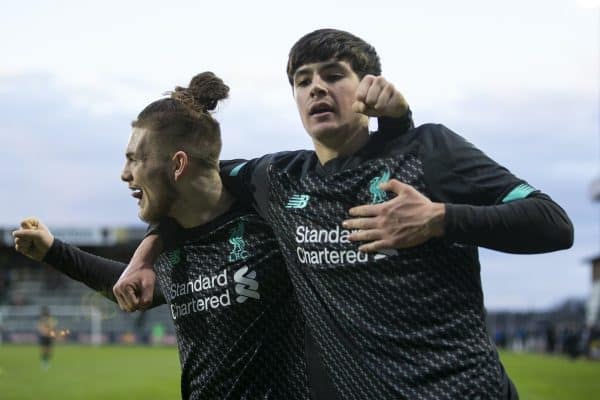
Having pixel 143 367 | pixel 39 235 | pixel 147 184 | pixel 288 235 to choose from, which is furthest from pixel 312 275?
pixel 143 367

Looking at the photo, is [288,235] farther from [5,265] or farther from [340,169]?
A: [5,265]

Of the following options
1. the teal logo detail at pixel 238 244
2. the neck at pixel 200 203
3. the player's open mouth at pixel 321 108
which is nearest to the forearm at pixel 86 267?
the neck at pixel 200 203

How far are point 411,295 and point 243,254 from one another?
3.57ft

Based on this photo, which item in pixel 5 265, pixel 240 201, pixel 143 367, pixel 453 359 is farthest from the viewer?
pixel 5 265

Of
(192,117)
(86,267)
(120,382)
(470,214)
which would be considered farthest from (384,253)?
(120,382)

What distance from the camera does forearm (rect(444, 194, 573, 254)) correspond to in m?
3.59

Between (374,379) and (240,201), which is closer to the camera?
(374,379)

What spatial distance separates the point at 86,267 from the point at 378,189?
6.99 feet

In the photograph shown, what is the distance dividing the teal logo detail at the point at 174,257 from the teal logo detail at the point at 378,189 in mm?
1294

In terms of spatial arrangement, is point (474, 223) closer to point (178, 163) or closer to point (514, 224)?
point (514, 224)

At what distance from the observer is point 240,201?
192 inches

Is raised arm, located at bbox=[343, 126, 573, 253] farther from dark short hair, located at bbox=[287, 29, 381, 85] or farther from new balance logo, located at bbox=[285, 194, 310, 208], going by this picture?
dark short hair, located at bbox=[287, 29, 381, 85]

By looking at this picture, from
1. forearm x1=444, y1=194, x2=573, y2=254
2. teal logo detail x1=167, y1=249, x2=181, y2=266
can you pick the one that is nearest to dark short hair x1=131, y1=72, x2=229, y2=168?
teal logo detail x1=167, y1=249, x2=181, y2=266

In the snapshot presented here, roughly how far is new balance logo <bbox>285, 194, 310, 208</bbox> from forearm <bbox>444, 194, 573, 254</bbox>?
856mm
